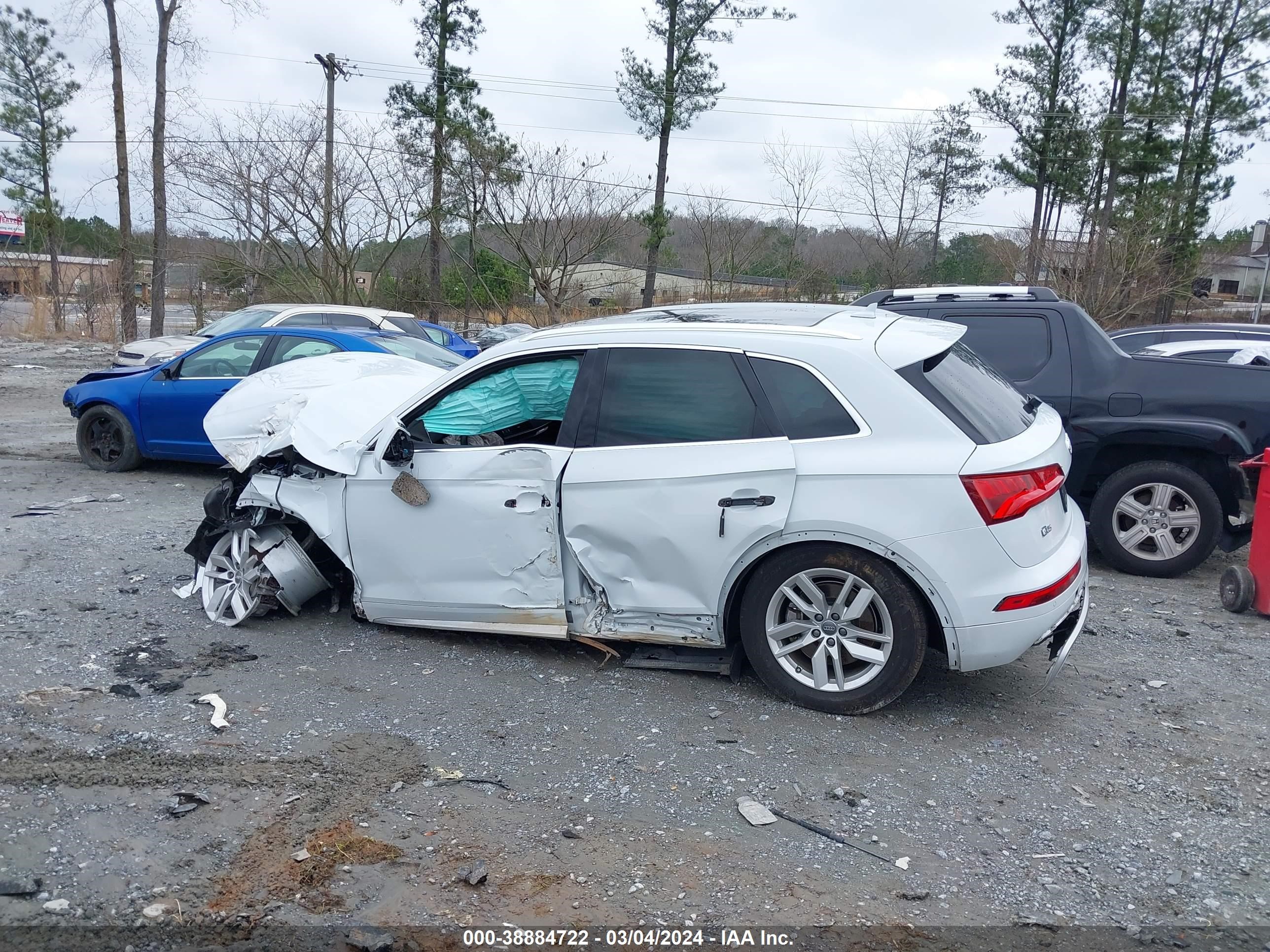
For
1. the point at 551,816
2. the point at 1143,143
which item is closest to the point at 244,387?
the point at 551,816

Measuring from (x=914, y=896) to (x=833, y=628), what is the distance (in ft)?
4.39

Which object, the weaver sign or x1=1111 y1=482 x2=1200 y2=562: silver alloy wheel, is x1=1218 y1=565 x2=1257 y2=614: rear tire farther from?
the weaver sign

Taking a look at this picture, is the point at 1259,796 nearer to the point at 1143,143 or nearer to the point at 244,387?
the point at 244,387

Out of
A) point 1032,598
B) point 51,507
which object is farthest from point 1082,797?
point 51,507

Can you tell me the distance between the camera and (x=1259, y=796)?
377 centimetres

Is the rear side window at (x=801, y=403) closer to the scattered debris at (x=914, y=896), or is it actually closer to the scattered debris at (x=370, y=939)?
the scattered debris at (x=914, y=896)

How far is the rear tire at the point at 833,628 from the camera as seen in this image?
4.16 meters

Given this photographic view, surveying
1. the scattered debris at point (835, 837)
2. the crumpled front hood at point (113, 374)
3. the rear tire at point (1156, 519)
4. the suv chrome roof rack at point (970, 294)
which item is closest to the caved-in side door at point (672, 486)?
the scattered debris at point (835, 837)

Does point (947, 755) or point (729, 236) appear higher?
point (729, 236)

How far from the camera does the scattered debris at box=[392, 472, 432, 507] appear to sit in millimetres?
4871

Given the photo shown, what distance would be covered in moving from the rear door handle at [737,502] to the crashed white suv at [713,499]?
13 millimetres

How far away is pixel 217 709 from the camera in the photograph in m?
4.43

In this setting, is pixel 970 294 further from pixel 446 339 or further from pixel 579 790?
pixel 446 339

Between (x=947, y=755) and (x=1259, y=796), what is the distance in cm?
115
